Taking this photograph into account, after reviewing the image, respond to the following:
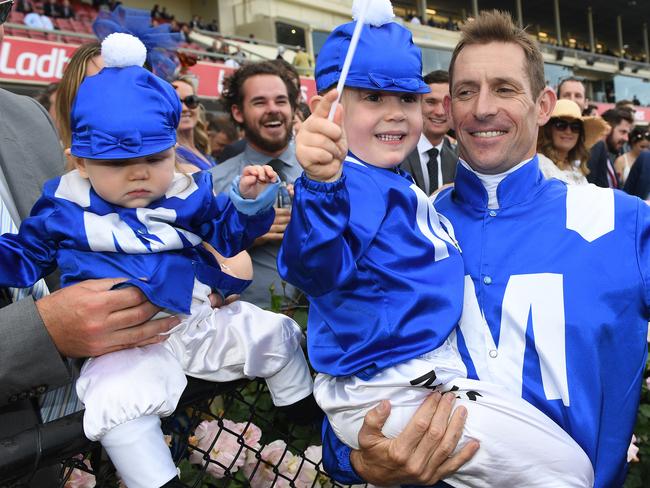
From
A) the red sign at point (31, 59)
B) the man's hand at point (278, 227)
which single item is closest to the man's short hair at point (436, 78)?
the man's hand at point (278, 227)

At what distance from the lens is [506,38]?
65.4 inches

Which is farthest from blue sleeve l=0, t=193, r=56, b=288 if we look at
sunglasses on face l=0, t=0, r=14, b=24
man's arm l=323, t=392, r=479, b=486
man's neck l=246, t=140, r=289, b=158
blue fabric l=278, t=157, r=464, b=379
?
man's neck l=246, t=140, r=289, b=158

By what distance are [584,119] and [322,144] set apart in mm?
3324

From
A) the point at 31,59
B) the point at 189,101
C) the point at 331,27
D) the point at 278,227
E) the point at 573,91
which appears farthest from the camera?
the point at 331,27

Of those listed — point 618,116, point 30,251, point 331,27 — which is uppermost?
point 331,27

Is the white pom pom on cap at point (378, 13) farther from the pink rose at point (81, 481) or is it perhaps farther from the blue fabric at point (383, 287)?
the pink rose at point (81, 481)

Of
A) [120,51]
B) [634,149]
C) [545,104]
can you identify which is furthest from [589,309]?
[634,149]

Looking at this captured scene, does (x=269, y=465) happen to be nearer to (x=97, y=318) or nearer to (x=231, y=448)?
(x=231, y=448)

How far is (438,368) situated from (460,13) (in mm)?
35775

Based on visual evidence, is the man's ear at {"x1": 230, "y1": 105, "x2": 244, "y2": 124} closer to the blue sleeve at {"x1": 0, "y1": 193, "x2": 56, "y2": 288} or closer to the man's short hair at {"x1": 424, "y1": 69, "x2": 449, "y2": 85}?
the man's short hair at {"x1": 424, "y1": 69, "x2": 449, "y2": 85}

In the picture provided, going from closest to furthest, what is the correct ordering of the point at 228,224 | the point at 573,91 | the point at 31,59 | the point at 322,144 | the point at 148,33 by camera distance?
1. the point at 322,144
2. the point at 228,224
3. the point at 148,33
4. the point at 573,91
5. the point at 31,59

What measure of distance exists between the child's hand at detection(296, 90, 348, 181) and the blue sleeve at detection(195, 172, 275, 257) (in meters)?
0.45

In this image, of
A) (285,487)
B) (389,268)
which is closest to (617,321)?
(389,268)

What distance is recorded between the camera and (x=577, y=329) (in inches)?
56.4
